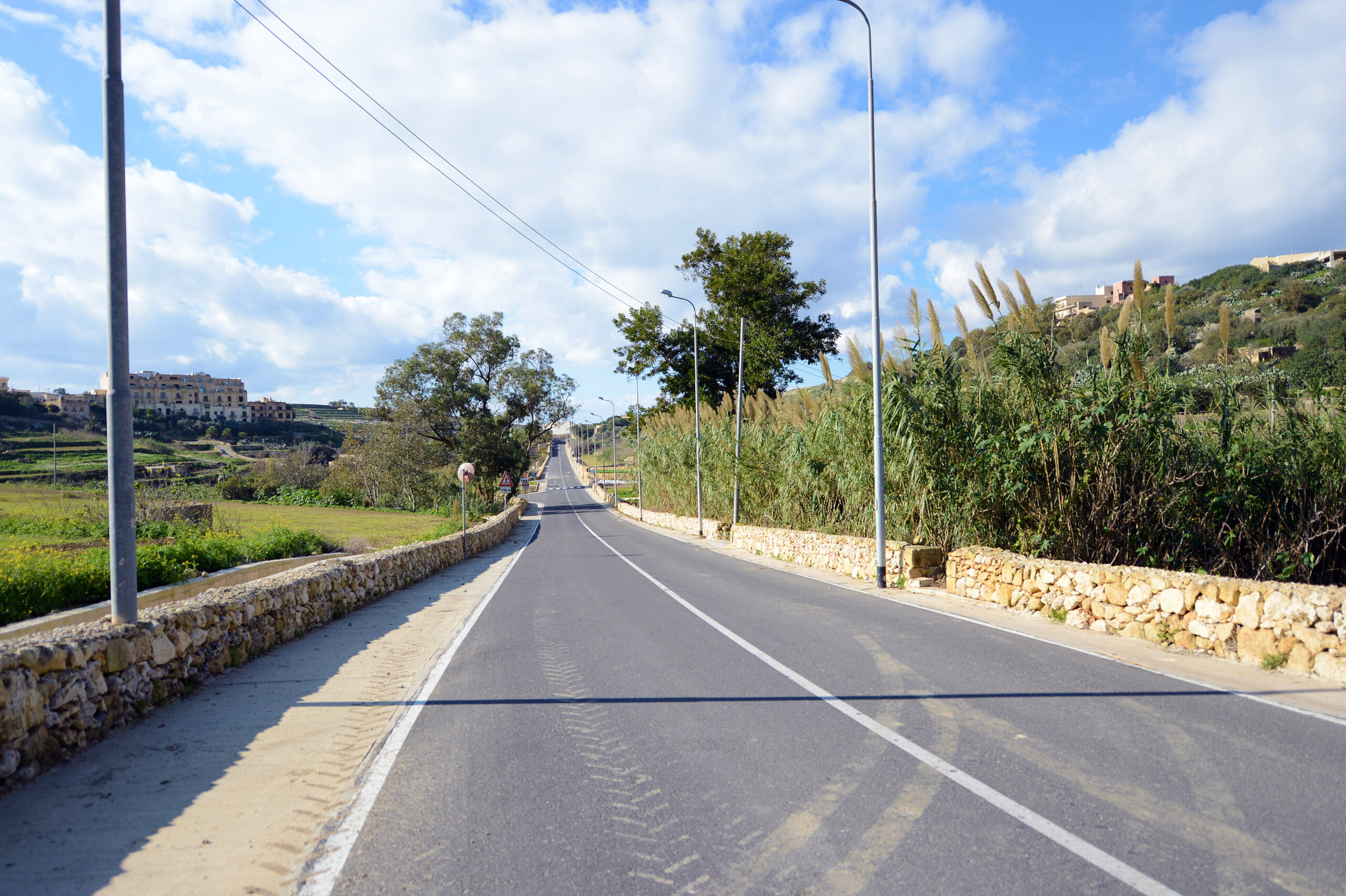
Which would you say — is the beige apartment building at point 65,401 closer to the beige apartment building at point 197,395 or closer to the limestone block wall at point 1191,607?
the beige apartment building at point 197,395

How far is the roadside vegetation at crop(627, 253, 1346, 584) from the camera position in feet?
27.6

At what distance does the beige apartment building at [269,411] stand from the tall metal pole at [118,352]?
14268cm

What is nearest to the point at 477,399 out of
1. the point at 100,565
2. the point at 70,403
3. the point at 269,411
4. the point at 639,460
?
the point at 639,460

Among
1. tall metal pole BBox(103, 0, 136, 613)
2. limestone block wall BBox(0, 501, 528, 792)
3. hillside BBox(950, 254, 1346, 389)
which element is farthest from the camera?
hillside BBox(950, 254, 1346, 389)

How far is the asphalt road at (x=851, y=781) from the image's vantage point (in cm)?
314

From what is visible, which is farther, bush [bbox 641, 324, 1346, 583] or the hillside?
the hillside

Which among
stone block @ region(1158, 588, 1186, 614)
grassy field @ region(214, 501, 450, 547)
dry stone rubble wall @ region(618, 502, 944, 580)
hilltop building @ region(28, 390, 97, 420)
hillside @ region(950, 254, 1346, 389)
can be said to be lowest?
grassy field @ region(214, 501, 450, 547)

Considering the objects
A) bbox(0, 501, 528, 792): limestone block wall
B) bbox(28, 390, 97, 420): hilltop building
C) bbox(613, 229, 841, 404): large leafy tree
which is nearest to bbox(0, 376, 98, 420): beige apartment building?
bbox(28, 390, 97, 420): hilltop building

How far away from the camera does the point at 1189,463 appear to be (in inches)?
361

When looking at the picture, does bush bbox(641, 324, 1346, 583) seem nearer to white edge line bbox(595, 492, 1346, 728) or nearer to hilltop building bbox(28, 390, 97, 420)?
white edge line bbox(595, 492, 1346, 728)

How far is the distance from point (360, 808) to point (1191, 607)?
7.83 metres

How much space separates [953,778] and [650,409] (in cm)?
4629

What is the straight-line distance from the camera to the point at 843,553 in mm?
15148

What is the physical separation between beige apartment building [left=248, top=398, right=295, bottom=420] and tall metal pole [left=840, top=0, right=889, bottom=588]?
141 meters
